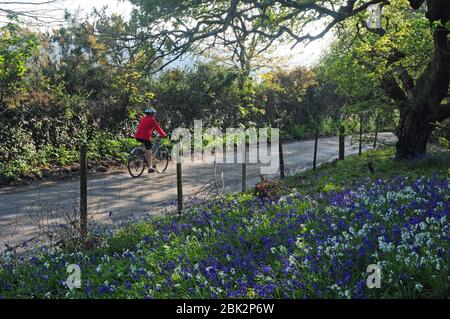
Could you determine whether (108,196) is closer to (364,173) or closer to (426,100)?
(364,173)

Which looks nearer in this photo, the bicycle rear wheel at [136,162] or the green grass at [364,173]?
the green grass at [364,173]

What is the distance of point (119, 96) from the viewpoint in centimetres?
1778

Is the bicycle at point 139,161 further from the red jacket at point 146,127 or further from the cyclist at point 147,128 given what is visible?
the red jacket at point 146,127

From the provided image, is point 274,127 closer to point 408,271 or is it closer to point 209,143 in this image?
point 209,143

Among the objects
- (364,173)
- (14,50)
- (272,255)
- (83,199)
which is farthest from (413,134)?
(14,50)

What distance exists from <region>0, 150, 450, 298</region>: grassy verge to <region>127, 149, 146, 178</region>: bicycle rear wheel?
20.7 ft

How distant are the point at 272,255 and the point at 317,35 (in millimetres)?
7835

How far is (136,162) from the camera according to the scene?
13.6 m

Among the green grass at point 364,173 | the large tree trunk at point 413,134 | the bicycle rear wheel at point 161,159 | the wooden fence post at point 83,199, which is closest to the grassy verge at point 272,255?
the wooden fence post at point 83,199

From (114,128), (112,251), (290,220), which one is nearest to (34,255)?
(112,251)

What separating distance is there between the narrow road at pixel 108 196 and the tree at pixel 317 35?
3266 millimetres

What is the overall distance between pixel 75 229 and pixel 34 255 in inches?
25.3

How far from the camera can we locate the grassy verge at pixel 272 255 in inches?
155

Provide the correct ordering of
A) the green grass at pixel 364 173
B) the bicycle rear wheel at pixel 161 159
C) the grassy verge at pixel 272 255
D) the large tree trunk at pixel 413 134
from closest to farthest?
the grassy verge at pixel 272 255, the green grass at pixel 364 173, the large tree trunk at pixel 413 134, the bicycle rear wheel at pixel 161 159
